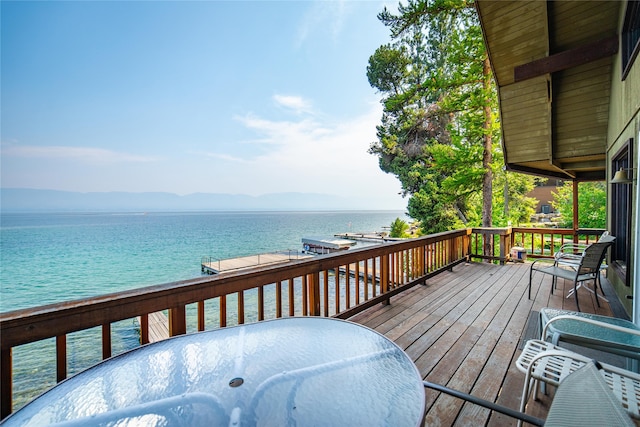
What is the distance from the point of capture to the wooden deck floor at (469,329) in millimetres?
1834

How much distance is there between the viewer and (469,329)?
294cm

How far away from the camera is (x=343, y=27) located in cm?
1341

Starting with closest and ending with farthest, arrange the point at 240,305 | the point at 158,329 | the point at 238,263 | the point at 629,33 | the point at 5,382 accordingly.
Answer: the point at 5,382 → the point at 240,305 → the point at 629,33 → the point at 158,329 → the point at 238,263

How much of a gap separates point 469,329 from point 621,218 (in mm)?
2954

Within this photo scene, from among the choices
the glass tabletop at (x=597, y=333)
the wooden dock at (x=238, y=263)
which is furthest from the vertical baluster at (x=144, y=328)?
Result: the wooden dock at (x=238, y=263)

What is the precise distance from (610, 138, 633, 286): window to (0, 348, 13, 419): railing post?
16.8 feet

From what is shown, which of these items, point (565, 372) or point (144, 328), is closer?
point (565, 372)

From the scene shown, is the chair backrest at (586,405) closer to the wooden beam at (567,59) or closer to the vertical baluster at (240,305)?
the vertical baluster at (240,305)

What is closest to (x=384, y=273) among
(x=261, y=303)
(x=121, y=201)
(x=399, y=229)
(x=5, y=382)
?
(x=261, y=303)

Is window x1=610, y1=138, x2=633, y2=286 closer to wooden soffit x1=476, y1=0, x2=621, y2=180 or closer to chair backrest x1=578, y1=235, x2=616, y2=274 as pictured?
chair backrest x1=578, y1=235, x2=616, y2=274

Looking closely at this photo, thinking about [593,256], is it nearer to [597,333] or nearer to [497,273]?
[497,273]

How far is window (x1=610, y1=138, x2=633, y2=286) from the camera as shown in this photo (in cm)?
320

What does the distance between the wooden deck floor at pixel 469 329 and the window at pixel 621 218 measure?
584mm

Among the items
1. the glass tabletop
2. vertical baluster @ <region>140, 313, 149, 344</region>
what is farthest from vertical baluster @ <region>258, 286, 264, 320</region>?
the glass tabletop
